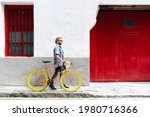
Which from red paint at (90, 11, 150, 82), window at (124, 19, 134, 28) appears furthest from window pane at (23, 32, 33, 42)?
window at (124, 19, 134, 28)

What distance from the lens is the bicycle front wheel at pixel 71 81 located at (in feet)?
36.4

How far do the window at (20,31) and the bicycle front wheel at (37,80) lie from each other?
112cm

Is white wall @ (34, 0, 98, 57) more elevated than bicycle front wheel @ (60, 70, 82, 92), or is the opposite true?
white wall @ (34, 0, 98, 57)

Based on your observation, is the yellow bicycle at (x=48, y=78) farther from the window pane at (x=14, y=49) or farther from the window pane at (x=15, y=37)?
the window pane at (x=15, y=37)

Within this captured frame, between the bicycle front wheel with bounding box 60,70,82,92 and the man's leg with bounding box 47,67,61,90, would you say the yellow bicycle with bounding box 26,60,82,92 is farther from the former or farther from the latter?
the man's leg with bounding box 47,67,61,90

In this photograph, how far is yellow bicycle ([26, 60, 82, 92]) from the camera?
11.1 metres

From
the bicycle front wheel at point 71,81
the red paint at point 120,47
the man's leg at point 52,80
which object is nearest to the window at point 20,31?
the man's leg at point 52,80

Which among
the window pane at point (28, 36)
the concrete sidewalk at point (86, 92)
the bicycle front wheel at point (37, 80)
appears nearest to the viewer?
the concrete sidewalk at point (86, 92)

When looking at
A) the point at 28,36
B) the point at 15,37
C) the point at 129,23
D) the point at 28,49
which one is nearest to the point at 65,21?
the point at 28,36

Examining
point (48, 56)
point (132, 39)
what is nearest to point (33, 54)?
point (48, 56)

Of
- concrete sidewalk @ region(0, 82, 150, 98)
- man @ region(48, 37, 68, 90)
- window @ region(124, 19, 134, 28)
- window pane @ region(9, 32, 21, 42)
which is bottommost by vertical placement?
concrete sidewalk @ region(0, 82, 150, 98)

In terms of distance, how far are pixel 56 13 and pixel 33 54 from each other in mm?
1767

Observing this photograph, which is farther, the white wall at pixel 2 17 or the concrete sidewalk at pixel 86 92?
the white wall at pixel 2 17

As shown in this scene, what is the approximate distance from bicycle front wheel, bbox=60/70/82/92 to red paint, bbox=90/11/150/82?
1.27 meters
